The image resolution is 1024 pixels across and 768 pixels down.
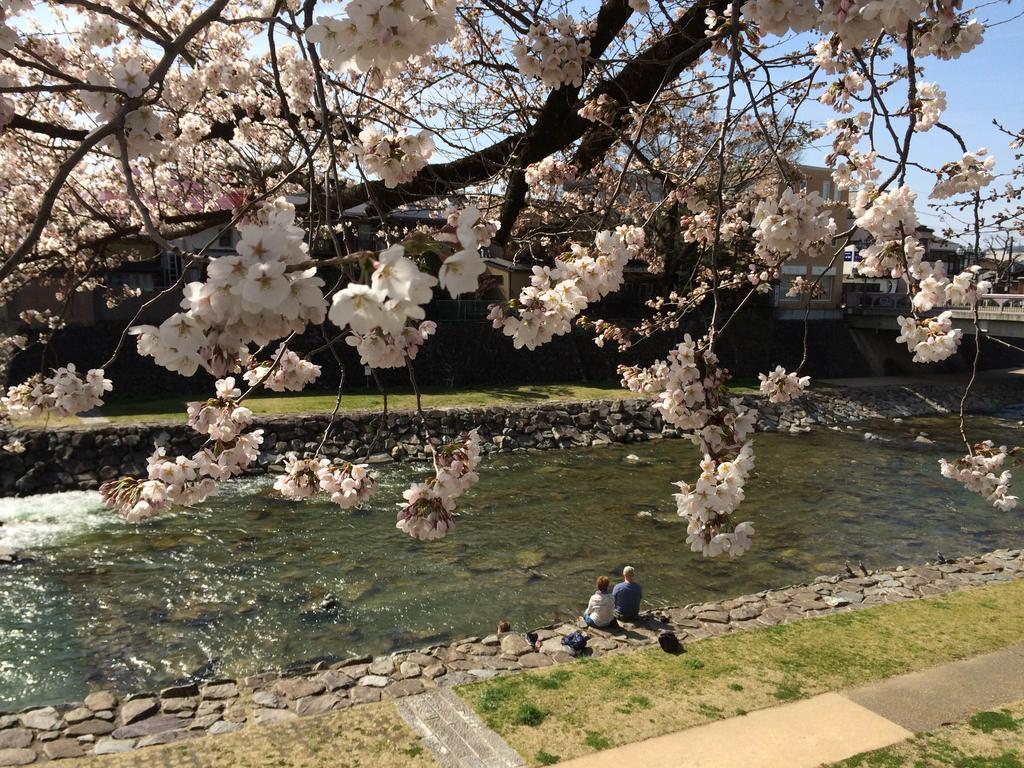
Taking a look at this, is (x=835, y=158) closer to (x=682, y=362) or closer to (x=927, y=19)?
(x=927, y=19)

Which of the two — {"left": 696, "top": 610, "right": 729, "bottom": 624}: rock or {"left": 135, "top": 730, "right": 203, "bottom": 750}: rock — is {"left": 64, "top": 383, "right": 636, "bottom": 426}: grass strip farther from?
{"left": 135, "top": 730, "right": 203, "bottom": 750}: rock

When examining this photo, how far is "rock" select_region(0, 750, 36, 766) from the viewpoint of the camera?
18.9 feet

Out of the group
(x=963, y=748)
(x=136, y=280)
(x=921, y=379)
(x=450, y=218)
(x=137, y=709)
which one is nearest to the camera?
(x=450, y=218)

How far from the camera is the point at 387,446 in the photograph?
1777 cm

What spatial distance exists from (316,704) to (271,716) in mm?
406

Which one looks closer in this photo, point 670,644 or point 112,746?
point 112,746

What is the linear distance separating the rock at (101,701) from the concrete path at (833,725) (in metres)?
4.25

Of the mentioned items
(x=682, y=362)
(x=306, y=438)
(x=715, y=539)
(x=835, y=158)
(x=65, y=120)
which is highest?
(x=65, y=120)

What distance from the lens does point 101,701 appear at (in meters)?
6.79

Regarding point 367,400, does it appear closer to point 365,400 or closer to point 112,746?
point 365,400

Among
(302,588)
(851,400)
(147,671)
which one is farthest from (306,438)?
(851,400)

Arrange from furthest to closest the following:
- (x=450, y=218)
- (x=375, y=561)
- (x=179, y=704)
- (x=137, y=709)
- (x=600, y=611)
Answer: (x=375, y=561)
(x=600, y=611)
(x=179, y=704)
(x=137, y=709)
(x=450, y=218)

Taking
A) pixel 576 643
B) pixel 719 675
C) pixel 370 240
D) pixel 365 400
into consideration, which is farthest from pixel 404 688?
pixel 365 400

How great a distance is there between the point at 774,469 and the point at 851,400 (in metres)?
10.7
